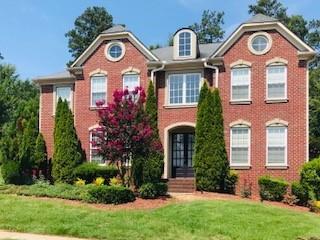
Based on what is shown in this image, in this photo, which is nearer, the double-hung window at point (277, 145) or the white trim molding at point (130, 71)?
the double-hung window at point (277, 145)

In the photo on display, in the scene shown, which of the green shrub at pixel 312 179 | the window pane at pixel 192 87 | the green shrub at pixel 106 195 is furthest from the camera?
the window pane at pixel 192 87

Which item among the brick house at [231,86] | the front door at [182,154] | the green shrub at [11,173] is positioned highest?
A: the brick house at [231,86]

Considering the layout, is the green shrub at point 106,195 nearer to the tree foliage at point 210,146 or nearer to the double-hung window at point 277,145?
the tree foliage at point 210,146

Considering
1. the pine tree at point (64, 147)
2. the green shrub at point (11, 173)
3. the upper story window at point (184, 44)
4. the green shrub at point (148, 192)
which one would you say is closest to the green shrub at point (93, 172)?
the pine tree at point (64, 147)

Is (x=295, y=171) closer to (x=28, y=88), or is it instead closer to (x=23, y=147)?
(x=23, y=147)

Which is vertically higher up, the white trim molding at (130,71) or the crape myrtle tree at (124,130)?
the white trim molding at (130,71)

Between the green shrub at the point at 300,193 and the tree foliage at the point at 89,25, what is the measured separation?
40.1 metres

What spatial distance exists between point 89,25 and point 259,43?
38.0 meters

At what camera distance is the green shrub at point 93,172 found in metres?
26.0

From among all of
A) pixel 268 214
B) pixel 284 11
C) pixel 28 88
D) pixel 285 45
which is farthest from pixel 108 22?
pixel 268 214

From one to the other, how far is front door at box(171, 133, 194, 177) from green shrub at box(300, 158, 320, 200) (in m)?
5.97

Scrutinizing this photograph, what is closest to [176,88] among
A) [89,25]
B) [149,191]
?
[149,191]

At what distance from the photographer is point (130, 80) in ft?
90.7

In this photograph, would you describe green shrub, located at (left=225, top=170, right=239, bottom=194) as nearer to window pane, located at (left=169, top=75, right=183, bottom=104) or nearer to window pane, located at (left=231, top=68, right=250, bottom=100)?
window pane, located at (left=231, top=68, right=250, bottom=100)
